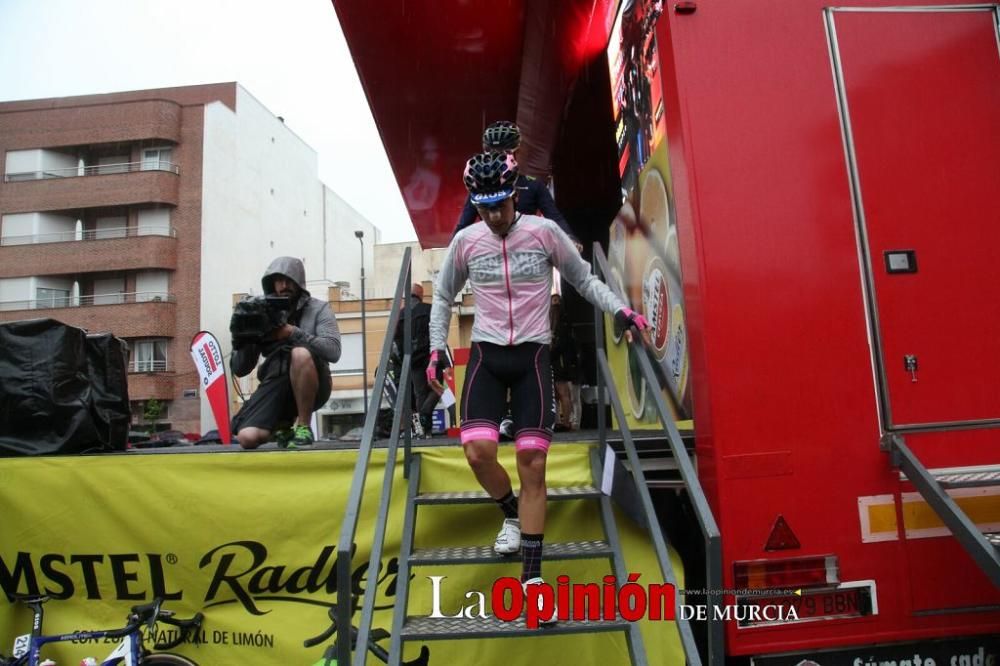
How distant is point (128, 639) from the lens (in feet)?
11.6

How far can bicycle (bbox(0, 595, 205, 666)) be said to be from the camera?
3.54m

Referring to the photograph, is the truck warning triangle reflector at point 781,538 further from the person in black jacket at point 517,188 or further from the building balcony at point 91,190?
the building balcony at point 91,190

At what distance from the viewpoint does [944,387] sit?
2803mm

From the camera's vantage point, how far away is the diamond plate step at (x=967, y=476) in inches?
101

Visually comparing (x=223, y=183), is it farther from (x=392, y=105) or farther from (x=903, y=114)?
(x=903, y=114)

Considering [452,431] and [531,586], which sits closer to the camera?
[531,586]

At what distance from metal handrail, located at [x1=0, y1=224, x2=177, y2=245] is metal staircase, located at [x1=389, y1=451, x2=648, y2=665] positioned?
36501 millimetres

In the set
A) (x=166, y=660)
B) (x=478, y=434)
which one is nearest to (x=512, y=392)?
(x=478, y=434)

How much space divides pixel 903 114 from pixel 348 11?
412 cm

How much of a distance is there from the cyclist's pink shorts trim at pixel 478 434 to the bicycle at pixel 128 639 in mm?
1852

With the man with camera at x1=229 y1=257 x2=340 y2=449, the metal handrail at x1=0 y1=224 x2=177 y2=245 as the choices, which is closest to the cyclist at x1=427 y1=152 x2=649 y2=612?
the man with camera at x1=229 y1=257 x2=340 y2=449

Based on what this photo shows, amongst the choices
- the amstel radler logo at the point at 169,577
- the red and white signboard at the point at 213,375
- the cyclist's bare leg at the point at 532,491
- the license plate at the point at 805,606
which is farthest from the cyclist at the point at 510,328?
the red and white signboard at the point at 213,375

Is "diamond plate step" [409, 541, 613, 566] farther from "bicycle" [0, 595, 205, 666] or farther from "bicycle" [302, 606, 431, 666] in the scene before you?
"bicycle" [0, 595, 205, 666]

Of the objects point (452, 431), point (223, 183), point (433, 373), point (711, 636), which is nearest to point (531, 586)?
point (711, 636)
